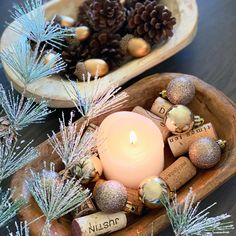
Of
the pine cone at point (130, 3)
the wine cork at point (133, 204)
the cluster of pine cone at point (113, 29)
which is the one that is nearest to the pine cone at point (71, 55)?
the cluster of pine cone at point (113, 29)

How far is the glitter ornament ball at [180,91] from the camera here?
69cm

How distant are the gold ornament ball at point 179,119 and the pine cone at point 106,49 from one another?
0.16 metres

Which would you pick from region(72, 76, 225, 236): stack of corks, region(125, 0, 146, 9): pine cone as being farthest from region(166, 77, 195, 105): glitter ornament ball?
region(125, 0, 146, 9): pine cone

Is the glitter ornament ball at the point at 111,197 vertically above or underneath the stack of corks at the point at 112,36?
underneath

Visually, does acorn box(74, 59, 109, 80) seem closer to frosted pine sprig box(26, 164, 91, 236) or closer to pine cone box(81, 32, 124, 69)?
pine cone box(81, 32, 124, 69)

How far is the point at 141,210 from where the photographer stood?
63 centimetres

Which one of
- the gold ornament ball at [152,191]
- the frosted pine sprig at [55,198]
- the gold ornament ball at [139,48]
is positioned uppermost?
the gold ornament ball at [139,48]

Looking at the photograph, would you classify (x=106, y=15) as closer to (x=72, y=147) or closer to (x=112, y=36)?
(x=112, y=36)

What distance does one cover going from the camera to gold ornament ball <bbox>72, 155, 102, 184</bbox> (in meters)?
0.64

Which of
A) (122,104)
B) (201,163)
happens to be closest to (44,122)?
(122,104)

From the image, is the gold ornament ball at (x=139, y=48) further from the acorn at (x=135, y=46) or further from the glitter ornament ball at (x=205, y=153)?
the glitter ornament ball at (x=205, y=153)

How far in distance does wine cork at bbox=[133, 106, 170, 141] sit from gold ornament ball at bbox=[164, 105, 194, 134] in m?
0.02

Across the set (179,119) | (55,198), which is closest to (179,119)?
(179,119)

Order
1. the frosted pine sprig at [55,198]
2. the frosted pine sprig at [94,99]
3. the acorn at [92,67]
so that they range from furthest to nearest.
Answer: the acorn at [92,67]
the frosted pine sprig at [94,99]
the frosted pine sprig at [55,198]
